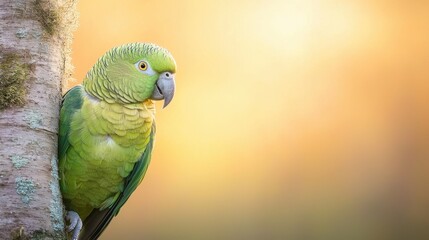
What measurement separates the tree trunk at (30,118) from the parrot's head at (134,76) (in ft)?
1.02

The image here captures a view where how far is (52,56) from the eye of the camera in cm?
240

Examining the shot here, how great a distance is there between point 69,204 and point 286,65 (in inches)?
161

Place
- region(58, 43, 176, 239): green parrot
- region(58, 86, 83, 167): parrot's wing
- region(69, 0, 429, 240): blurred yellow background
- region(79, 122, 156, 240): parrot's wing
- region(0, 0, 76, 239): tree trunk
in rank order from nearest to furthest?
region(0, 0, 76, 239): tree trunk
region(58, 86, 83, 167): parrot's wing
region(58, 43, 176, 239): green parrot
region(79, 122, 156, 240): parrot's wing
region(69, 0, 429, 240): blurred yellow background

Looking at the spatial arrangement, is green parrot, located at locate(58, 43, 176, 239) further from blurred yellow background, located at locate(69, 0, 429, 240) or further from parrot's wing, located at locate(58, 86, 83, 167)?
blurred yellow background, located at locate(69, 0, 429, 240)

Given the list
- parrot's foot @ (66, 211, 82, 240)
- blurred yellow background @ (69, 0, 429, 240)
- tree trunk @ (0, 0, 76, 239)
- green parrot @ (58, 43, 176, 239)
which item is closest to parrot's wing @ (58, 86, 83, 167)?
green parrot @ (58, 43, 176, 239)

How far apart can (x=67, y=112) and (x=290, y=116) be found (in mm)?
4214

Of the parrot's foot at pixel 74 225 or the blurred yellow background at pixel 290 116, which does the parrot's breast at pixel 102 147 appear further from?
the blurred yellow background at pixel 290 116

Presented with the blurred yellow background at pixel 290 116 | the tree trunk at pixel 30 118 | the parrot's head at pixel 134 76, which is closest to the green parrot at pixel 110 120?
the parrot's head at pixel 134 76

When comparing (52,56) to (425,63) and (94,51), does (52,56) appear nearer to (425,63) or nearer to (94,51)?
(94,51)

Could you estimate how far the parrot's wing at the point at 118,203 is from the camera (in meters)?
2.93

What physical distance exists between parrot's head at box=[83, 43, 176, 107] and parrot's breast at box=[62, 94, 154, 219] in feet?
0.17

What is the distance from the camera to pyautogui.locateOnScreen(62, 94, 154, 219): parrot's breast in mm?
2719

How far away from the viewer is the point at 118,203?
302 centimetres

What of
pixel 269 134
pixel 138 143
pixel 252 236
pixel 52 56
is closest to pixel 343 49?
pixel 269 134
